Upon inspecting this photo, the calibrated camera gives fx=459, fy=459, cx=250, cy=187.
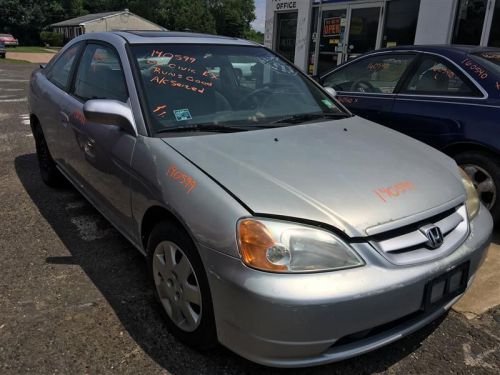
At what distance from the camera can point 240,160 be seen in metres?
2.34

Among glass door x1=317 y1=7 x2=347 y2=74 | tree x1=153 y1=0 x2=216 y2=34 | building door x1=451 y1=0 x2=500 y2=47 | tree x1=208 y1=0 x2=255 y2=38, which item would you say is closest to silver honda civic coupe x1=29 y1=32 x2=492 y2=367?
building door x1=451 y1=0 x2=500 y2=47

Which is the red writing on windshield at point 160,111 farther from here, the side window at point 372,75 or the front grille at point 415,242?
the side window at point 372,75

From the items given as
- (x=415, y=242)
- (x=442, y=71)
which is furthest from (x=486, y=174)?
(x=415, y=242)

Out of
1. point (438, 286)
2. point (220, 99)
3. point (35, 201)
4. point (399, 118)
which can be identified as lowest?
point (35, 201)

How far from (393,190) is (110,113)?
1600mm

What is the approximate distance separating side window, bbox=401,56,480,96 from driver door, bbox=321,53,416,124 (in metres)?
0.16

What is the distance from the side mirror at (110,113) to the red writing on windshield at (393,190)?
1403mm

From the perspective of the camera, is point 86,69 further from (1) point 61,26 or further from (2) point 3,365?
(1) point 61,26

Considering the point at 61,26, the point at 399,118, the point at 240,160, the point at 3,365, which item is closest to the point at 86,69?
the point at 240,160

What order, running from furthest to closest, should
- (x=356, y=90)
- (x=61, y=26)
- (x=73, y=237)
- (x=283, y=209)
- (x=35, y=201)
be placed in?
(x=61, y=26) < (x=356, y=90) < (x=35, y=201) < (x=73, y=237) < (x=283, y=209)

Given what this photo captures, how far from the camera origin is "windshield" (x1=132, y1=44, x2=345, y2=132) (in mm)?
2783

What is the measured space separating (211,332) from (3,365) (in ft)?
3.42

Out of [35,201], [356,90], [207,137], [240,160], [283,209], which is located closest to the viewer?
[283,209]

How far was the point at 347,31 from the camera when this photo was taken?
10.6m
